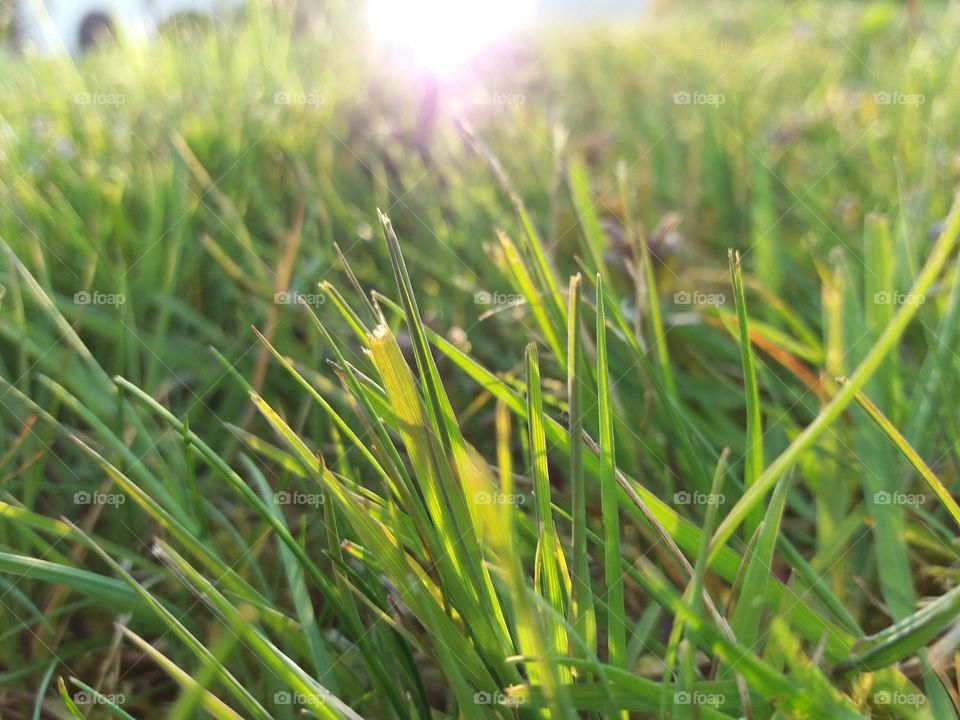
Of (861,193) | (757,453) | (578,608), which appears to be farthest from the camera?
(861,193)

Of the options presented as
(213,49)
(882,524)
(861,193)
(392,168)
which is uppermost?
(213,49)

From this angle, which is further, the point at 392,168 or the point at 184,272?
the point at 392,168

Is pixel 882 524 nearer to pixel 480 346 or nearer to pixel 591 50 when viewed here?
pixel 480 346

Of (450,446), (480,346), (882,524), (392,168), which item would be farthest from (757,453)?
(392,168)

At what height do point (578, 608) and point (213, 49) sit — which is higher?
point (213, 49)

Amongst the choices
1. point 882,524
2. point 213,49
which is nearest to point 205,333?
point 882,524

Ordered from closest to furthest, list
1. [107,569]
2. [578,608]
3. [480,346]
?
[578,608] → [107,569] → [480,346]
